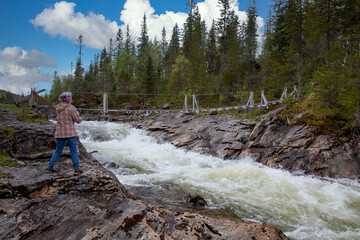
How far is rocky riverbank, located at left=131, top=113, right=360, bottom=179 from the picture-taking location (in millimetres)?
8633

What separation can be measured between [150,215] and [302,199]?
17.5 feet

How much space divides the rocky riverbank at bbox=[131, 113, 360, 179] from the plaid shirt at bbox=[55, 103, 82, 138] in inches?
333

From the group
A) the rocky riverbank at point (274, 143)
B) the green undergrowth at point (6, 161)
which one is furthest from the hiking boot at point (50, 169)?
the rocky riverbank at point (274, 143)

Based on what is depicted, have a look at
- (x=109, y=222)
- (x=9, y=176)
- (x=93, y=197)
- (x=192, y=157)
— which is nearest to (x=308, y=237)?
(x=109, y=222)

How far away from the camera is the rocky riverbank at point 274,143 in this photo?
863cm

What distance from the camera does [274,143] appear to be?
34.1ft

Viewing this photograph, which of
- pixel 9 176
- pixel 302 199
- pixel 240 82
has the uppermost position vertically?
pixel 240 82

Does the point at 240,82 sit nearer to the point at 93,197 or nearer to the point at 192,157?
the point at 192,157

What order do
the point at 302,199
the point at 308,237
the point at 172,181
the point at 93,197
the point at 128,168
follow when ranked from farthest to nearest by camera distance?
the point at 128,168 < the point at 172,181 < the point at 302,199 < the point at 308,237 < the point at 93,197

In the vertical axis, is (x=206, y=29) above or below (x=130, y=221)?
above

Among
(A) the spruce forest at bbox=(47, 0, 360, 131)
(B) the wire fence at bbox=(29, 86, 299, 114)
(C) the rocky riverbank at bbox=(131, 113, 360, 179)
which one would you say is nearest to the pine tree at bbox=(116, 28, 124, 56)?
(A) the spruce forest at bbox=(47, 0, 360, 131)

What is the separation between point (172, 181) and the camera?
6.93m

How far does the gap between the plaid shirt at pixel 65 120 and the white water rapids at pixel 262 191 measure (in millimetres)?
2678

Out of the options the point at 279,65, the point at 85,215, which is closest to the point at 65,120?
the point at 85,215
